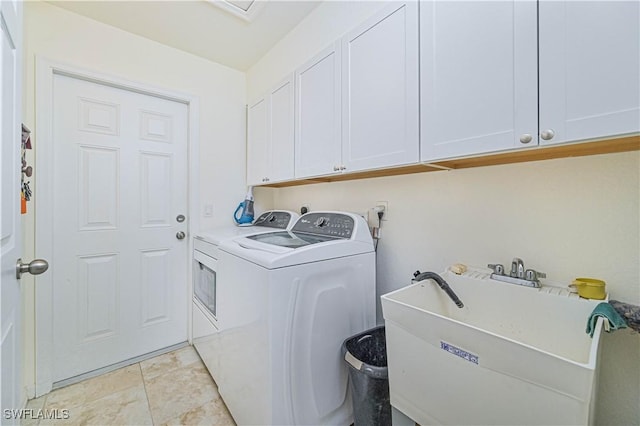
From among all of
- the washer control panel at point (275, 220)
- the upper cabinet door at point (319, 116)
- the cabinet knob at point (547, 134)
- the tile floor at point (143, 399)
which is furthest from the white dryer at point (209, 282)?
the cabinet knob at point (547, 134)

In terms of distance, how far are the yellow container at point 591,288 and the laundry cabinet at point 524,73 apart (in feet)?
1.62

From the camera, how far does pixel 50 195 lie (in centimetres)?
173

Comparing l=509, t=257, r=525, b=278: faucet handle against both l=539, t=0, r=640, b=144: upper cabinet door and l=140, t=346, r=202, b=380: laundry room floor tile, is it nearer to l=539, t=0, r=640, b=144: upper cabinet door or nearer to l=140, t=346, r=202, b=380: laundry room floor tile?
l=539, t=0, r=640, b=144: upper cabinet door

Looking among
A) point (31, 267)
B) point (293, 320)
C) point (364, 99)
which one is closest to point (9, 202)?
point (31, 267)

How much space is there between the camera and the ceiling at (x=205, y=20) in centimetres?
176

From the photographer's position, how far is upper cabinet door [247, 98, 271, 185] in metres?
2.14

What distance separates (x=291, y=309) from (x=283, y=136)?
123 cm

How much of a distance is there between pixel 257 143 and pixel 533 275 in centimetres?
202

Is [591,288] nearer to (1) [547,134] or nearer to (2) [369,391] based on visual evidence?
(1) [547,134]

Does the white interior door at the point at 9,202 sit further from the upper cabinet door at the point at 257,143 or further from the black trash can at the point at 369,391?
the upper cabinet door at the point at 257,143

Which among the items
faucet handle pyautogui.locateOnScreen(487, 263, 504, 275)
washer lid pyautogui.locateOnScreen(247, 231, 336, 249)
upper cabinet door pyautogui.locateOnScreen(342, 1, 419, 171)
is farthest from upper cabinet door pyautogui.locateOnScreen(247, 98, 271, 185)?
faucet handle pyautogui.locateOnScreen(487, 263, 504, 275)

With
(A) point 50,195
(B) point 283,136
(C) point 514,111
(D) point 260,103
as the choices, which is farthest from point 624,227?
(A) point 50,195

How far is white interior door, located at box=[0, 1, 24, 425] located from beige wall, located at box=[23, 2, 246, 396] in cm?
117

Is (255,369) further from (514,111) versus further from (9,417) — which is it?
(514,111)
